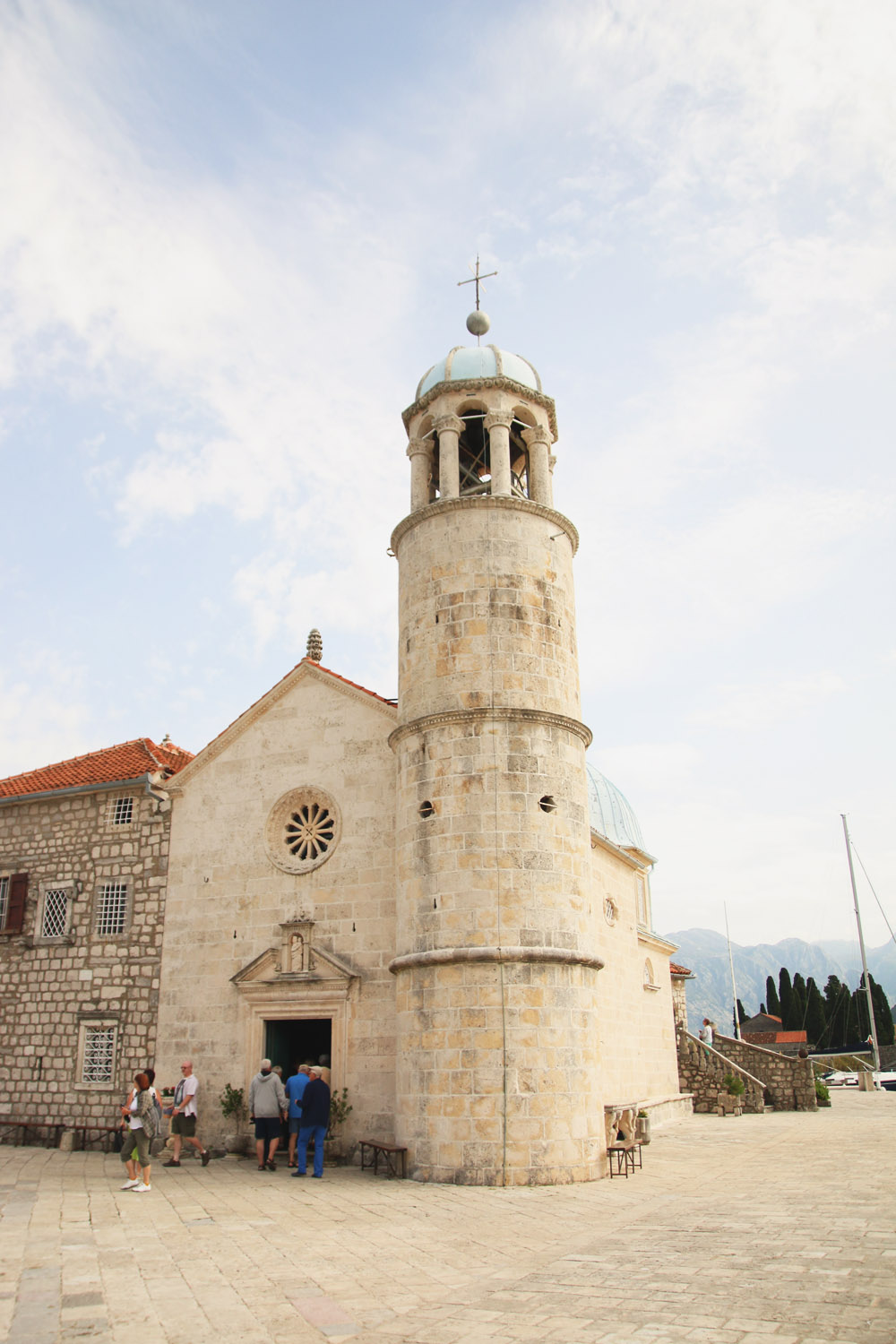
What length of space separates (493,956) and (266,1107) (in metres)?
4.34

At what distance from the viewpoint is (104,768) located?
70.4ft

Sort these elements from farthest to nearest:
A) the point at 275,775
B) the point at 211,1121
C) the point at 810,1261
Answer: the point at 275,775 < the point at 211,1121 < the point at 810,1261

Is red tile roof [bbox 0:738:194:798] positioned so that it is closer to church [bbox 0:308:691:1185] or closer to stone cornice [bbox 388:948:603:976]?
church [bbox 0:308:691:1185]

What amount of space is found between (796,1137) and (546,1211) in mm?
11091

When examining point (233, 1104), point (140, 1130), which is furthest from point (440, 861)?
point (233, 1104)

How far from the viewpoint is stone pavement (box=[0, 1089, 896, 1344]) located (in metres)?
6.77

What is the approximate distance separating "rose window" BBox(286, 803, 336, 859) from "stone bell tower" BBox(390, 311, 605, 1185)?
2.52m

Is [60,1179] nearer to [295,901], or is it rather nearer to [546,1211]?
[295,901]

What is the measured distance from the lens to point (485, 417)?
1816cm

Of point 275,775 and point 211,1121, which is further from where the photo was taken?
point 275,775

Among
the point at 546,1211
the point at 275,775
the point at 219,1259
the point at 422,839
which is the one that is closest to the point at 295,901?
the point at 275,775

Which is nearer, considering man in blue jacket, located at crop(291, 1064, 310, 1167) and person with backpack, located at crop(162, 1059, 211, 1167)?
man in blue jacket, located at crop(291, 1064, 310, 1167)

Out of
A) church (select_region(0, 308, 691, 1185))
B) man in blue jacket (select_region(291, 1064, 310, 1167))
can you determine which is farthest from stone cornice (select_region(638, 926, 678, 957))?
man in blue jacket (select_region(291, 1064, 310, 1167))

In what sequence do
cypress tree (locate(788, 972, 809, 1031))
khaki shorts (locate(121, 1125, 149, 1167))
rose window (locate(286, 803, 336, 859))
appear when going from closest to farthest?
khaki shorts (locate(121, 1125, 149, 1167)), rose window (locate(286, 803, 336, 859)), cypress tree (locate(788, 972, 809, 1031))
